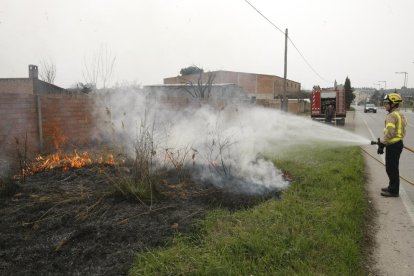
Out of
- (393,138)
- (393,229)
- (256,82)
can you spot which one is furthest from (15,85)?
(256,82)

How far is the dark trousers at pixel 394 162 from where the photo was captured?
5934mm

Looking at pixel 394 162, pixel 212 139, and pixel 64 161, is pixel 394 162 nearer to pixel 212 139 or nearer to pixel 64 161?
pixel 212 139

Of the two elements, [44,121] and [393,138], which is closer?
[393,138]

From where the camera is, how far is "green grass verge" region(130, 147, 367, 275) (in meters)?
3.23

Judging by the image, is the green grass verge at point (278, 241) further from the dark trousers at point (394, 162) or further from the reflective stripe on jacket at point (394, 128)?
the reflective stripe on jacket at point (394, 128)

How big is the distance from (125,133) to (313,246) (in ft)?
22.1

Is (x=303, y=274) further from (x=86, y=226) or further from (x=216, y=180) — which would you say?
(x=216, y=180)

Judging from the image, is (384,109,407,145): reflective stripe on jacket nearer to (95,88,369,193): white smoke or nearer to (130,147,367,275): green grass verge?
(130,147,367,275): green grass verge

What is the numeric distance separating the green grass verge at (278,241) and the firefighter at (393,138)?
35.2 inches

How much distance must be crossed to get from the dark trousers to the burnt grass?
2.15m

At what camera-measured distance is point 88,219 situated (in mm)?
4262

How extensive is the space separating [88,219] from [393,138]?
505 centimetres

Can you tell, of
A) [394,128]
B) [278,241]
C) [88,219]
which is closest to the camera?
[278,241]

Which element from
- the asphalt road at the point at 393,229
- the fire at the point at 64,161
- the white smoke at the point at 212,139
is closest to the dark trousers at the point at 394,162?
the asphalt road at the point at 393,229
